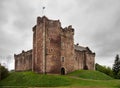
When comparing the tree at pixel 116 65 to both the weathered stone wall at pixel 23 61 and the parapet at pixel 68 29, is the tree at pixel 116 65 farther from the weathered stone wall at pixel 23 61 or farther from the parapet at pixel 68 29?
the parapet at pixel 68 29

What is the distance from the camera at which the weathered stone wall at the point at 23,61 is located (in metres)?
77.6

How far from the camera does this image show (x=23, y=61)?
271 feet

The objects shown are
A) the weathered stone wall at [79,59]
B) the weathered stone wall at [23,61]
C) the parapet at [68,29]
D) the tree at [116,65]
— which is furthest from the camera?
the tree at [116,65]

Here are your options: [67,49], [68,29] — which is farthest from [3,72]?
[68,29]

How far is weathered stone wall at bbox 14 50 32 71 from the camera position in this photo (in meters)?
77.6

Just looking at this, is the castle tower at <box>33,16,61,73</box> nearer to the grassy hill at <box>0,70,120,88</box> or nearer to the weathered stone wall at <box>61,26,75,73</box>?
the weathered stone wall at <box>61,26,75,73</box>

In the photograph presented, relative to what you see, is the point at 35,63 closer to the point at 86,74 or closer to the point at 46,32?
the point at 46,32

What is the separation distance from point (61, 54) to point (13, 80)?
1302cm

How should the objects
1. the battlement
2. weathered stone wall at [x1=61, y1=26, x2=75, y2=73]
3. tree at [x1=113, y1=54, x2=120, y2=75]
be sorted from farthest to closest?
tree at [x1=113, y1=54, x2=120, y2=75] → weathered stone wall at [x1=61, y1=26, x2=75, y2=73] → the battlement

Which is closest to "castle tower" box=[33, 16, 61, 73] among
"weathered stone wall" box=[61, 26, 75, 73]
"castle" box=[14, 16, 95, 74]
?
"castle" box=[14, 16, 95, 74]

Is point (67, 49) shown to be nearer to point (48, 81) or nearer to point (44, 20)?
point (44, 20)

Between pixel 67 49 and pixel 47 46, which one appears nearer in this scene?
pixel 47 46

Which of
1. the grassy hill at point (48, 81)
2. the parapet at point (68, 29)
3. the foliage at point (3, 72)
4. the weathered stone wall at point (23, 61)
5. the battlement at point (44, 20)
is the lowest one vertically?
the grassy hill at point (48, 81)

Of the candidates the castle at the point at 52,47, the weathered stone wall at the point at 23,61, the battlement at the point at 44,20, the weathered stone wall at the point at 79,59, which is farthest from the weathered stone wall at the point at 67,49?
the weathered stone wall at the point at 23,61
